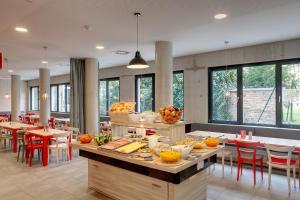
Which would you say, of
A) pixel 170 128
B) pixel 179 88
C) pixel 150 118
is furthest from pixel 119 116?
pixel 179 88

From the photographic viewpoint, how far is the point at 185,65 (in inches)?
284

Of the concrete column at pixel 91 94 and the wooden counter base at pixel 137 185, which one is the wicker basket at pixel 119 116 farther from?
the concrete column at pixel 91 94

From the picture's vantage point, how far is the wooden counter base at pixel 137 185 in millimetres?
2713

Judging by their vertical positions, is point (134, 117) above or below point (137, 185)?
above

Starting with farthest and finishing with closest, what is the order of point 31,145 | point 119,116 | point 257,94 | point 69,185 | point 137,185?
point 257,94, point 31,145, point 69,185, point 119,116, point 137,185

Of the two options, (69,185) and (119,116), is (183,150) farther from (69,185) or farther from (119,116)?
(69,185)

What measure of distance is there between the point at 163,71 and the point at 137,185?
304 cm

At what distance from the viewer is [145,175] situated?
→ 280 cm

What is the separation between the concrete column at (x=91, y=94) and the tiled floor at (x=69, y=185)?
8.68 feet

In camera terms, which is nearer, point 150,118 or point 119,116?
point 150,118

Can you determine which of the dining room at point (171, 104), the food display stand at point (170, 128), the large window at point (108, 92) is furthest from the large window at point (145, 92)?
the food display stand at point (170, 128)

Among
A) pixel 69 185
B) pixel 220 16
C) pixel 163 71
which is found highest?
pixel 220 16

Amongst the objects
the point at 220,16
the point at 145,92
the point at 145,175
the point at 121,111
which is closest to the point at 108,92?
the point at 145,92

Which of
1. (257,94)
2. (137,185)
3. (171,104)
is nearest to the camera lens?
(137,185)
